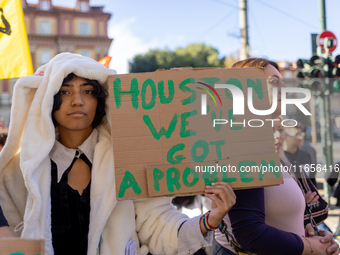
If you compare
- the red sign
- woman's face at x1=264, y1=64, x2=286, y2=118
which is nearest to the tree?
the red sign

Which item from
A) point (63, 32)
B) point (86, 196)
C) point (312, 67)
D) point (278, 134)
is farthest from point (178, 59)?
point (86, 196)

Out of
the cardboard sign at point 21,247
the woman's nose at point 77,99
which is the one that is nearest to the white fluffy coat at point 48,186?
the woman's nose at point 77,99

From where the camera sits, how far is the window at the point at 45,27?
98.2ft

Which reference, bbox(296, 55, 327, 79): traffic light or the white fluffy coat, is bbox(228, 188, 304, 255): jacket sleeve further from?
bbox(296, 55, 327, 79): traffic light

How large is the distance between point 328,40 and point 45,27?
28943 millimetres

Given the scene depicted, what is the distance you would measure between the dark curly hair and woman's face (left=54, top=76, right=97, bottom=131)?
2 cm

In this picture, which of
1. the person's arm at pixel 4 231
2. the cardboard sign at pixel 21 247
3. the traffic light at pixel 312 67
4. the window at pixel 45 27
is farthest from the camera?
the window at pixel 45 27

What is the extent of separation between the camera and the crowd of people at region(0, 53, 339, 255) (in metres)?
1.54

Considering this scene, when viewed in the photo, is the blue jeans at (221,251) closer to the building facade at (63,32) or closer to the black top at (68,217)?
the black top at (68,217)

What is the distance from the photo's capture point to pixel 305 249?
148 cm

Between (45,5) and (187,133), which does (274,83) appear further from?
(45,5)

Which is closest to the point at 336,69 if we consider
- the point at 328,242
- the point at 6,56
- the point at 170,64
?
the point at 328,242

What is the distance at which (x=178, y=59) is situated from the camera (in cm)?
3338

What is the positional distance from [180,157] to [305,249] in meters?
0.71
